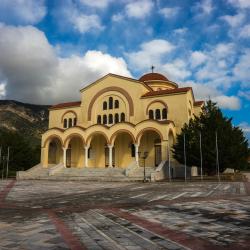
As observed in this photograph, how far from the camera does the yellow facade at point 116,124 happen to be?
35341 millimetres

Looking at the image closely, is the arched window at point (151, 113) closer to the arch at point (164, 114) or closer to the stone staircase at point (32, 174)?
the arch at point (164, 114)

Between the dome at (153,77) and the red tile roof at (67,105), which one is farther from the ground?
the dome at (153,77)

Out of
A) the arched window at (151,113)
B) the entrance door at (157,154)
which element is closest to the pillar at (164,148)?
the entrance door at (157,154)

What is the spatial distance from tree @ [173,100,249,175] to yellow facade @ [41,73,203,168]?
2900 millimetres

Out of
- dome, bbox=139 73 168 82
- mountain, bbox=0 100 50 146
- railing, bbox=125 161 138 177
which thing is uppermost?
mountain, bbox=0 100 50 146

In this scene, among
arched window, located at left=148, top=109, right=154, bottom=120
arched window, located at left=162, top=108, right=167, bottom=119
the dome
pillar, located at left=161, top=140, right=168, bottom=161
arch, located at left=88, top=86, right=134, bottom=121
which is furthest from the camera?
the dome

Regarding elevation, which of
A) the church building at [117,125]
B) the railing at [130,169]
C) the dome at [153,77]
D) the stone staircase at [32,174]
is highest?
the dome at [153,77]

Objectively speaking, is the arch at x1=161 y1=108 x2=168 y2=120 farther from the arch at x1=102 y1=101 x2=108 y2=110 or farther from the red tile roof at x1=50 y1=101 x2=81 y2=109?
the red tile roof at x1=50 y1=101 x2=81 y2=109

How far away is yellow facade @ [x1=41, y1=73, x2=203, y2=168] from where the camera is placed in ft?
116

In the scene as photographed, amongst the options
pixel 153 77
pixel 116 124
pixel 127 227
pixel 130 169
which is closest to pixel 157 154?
pixel 130 169

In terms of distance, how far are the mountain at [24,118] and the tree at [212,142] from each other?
309ft

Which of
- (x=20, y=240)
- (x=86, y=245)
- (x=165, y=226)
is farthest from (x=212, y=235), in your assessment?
(x=20, y=240)

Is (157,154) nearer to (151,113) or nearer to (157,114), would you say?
(157,114)

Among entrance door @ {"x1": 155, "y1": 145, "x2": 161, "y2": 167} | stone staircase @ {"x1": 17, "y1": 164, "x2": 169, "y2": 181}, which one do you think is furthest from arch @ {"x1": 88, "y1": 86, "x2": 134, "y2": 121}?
stone staircase @ {"x1": 17, "y1": 164, "x2": 169, "y2": 181}
